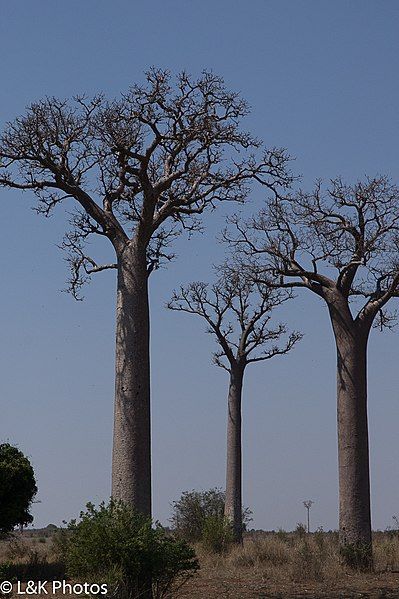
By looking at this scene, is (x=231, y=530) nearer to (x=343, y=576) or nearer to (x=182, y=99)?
(x=343, y=576)

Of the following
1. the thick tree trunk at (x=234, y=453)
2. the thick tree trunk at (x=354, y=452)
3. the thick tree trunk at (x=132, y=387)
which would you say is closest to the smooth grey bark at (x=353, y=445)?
the thick tree trunk at (x=354, y=452)

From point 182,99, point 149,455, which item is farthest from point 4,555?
point 182,99

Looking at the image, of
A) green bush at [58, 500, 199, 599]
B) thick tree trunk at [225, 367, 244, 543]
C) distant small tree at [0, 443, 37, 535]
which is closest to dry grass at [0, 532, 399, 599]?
distant small tree at [0, 443, 37, 535]

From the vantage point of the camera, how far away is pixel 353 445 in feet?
51.3

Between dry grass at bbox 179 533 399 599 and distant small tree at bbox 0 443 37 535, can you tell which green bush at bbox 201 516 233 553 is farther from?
distant small tree at bbox 0 443 37 535

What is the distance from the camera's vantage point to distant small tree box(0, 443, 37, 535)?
1680 centimetres

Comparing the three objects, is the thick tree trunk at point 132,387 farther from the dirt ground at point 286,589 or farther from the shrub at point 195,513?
the shrub at point 195,513

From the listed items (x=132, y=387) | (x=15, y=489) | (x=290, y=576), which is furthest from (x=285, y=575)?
(x=15, y=489)

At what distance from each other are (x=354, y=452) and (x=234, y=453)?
23.3 feet

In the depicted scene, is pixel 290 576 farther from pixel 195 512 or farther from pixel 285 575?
pixel 195 512

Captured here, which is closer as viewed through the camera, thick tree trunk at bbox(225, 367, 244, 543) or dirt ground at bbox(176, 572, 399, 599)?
dirt ground at bbox(176, 572, 399, 599)

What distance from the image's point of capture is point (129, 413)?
11.4 m

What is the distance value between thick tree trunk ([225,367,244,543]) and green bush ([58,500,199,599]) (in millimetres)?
11163

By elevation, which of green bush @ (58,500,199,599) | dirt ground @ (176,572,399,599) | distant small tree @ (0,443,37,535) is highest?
distant small tree @ (0,443,37,535)
